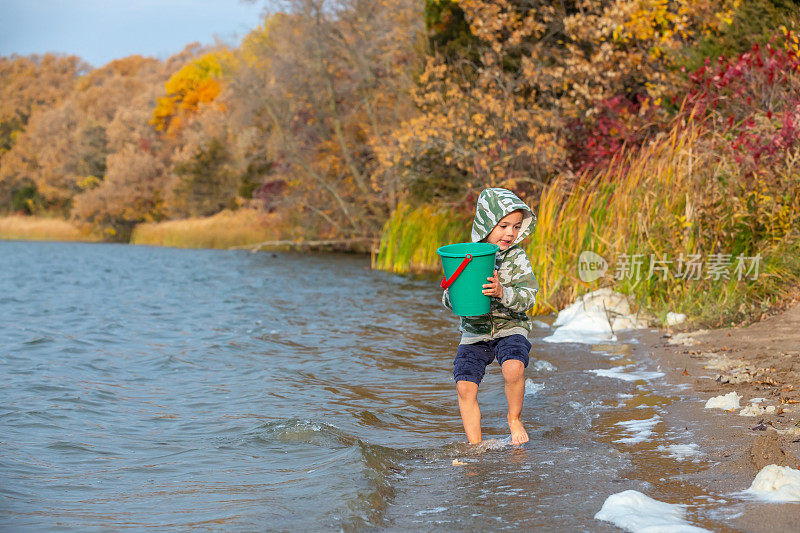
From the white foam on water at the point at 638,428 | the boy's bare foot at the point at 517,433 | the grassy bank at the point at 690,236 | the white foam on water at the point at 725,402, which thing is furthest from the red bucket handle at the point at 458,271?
the grassy bank at the point at 690,236

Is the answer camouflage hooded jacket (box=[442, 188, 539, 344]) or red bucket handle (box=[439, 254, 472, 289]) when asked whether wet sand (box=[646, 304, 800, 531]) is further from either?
red bucket handle (box=[439, 254, 472, 289])

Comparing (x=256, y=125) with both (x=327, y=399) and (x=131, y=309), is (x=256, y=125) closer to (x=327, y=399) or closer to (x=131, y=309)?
(x=131, y=309)

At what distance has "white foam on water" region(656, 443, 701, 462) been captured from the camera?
13.1 feet

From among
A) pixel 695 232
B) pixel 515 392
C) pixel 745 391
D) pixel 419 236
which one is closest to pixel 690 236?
pixel 695 232

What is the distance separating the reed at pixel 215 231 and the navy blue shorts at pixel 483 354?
27.1 metres

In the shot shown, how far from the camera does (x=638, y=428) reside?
467cm

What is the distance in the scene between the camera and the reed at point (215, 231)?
112ft

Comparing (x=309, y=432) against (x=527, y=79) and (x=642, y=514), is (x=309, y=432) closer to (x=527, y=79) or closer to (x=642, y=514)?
(x=642, y=514)

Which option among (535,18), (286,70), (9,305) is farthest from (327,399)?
(286,70)

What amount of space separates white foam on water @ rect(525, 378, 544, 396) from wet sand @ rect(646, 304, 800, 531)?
3.20 ft

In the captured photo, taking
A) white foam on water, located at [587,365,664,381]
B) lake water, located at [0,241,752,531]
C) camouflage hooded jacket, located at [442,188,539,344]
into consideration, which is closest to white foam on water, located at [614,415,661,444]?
lake water, located at [0,241,752,531]

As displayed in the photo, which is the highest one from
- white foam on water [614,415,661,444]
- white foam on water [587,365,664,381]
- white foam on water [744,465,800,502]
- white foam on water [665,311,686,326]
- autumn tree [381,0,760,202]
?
autumn tree [381,0,760,202]

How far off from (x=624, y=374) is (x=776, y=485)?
10.0 feet

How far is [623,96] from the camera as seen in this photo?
557 inches
